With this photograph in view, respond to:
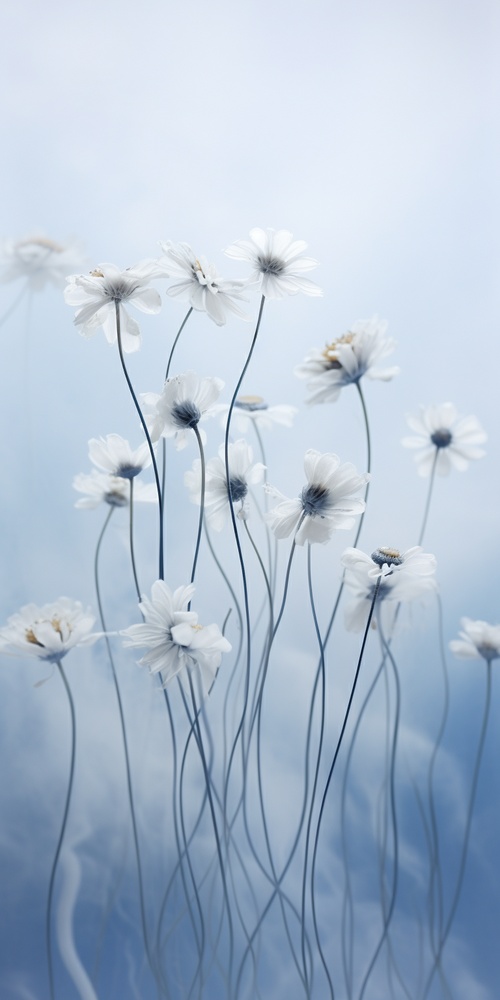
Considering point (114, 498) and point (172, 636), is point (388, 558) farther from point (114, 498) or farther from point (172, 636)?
point (114, 498)

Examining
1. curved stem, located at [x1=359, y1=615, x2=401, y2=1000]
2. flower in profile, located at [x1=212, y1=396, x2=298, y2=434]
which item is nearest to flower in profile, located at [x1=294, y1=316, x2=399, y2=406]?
flower in profile, located at [x1=212, y1=396, x2=298, y2=434]

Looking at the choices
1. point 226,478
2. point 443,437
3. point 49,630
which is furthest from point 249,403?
point 49,630

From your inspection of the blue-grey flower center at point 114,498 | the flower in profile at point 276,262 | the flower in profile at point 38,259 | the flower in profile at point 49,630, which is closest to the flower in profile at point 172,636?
the flower in profile at point 49,630

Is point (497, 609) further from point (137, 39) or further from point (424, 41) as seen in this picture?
point (137, 39)

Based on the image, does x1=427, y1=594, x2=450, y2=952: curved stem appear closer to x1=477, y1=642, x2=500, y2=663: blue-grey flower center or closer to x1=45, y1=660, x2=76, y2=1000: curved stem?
x1=477, y1=642, x2=500, y2=663: blue-grey flower center

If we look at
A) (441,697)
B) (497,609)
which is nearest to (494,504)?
(497,609)

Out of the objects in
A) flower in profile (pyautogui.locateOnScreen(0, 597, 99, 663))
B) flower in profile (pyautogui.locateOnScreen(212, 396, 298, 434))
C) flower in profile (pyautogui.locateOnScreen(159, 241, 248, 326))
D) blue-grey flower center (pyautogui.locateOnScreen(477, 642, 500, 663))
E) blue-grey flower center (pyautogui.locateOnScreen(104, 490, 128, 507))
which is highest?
flower in profile (pyautogui.locateOnScreen(212, 396, 298, 434))

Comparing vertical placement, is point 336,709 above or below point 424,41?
below
